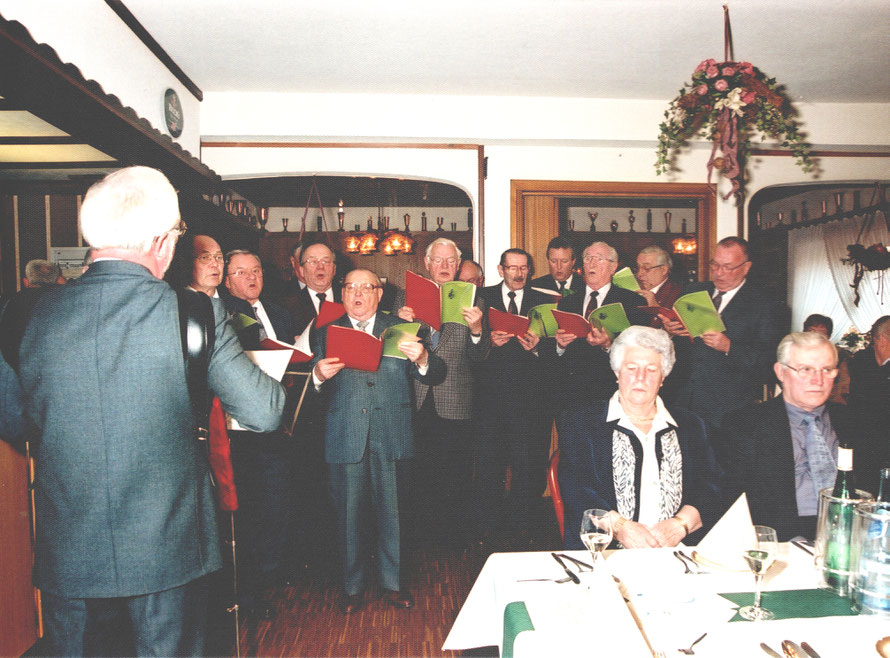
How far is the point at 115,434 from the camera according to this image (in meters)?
1.22

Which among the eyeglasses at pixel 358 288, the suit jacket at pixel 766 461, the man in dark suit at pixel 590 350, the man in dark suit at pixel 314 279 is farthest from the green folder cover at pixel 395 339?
the suit jacket at pixel 766 461

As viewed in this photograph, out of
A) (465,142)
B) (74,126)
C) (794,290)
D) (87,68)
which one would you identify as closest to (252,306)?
(74,126)

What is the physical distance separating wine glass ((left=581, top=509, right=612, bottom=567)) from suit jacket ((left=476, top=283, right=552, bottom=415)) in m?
2.13

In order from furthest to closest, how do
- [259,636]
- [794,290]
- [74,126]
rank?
[794,290] → [74,126] → [259,636]

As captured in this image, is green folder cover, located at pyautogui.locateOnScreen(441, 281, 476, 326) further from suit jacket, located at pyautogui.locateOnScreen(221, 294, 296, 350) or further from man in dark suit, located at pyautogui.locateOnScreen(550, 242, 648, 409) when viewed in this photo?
suit jacket, located at pyautogui.locateOnScreen(221, 294, 296, 350)

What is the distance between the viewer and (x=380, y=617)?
2.80 m

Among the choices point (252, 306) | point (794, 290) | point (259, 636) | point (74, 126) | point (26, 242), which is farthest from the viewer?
point (794, 290)

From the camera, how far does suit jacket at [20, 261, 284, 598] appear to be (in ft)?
3.97

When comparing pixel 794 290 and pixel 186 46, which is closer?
pixel 186 46

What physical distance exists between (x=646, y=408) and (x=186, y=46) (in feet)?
11.2

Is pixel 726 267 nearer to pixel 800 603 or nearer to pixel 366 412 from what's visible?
pixel 366 412

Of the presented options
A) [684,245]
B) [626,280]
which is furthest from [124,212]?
[684,245]

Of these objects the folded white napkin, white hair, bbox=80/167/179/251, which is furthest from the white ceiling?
the folded white napkin

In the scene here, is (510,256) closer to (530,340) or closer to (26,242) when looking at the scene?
(530,340)
